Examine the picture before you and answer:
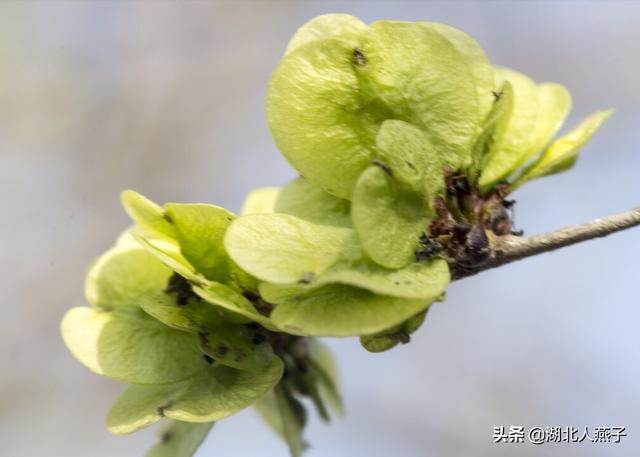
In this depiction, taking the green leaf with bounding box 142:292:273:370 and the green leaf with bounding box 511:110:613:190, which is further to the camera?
the green leaf with bounding box 511:110:613:190

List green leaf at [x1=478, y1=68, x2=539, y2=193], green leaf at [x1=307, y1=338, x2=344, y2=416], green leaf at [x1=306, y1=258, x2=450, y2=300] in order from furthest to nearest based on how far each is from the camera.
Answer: green leaf at [x1=307, y1=338, x2=344, y2=416] → green leaf at [x1=478, y1=68, x2=539, y2=193] → green leaf at [x1=306, y1=258, x2=450, y2=300]

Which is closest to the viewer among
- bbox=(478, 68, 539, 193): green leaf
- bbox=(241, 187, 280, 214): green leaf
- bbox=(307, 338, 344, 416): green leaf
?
bbox=(478, 68, 539, 193): green leaf

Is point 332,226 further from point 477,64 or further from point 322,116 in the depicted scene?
point 477,64

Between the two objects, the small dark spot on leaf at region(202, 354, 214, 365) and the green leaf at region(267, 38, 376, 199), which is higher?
the green leaf at region(267, 38, 376, 199)

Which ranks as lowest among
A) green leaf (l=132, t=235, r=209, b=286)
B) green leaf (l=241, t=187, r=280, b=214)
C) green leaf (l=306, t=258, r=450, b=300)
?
green leaf (l=132, t=235, r=209, b=286)

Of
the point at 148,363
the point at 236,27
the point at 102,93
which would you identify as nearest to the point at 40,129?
the point at 102,93

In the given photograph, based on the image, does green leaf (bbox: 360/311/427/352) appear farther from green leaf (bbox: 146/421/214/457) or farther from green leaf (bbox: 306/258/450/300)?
green leaf (bbox: 146/421/214/457)

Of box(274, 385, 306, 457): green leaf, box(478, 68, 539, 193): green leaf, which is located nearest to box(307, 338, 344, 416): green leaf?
box(274, 385, 306, 457): green leaf
